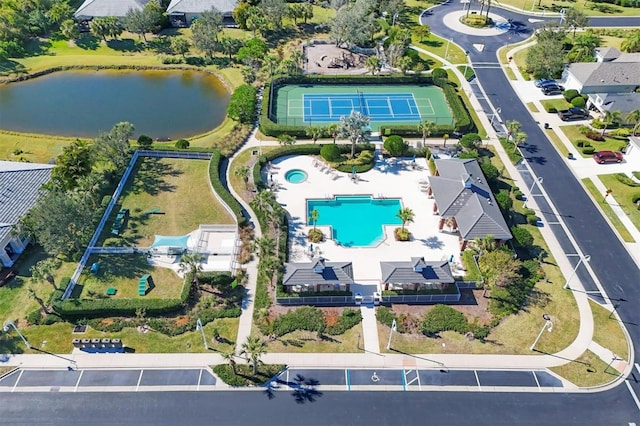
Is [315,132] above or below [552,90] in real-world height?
below

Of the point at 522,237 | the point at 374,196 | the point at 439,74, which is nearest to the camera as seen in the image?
the point at 522,237

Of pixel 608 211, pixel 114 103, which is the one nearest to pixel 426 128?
pixel 608 211

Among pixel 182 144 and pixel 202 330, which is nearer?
pixel 202 330

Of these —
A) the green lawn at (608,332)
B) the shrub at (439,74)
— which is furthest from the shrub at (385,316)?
the shrub at (439,74)

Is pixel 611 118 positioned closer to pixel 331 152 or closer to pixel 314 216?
pixel 331 152

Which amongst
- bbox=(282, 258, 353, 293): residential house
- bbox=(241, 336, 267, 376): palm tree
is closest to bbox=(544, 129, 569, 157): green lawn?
bbox=(282, 258, 353, 293): residential house

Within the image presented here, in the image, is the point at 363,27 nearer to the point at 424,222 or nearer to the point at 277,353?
the point at 424,222

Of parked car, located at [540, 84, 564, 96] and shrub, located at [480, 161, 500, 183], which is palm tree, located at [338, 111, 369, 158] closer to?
shrub, located at [480, 161, 500, 183]
